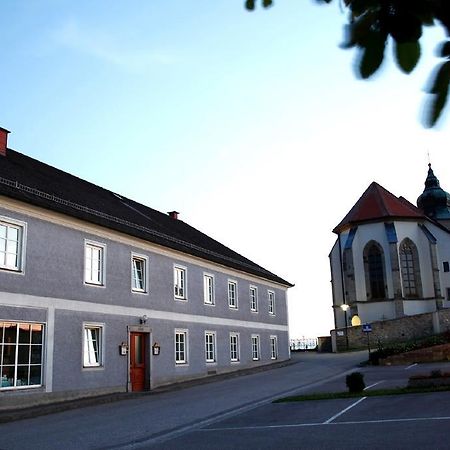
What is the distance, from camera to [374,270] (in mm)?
A: 48656

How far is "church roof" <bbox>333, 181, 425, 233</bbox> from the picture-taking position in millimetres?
49688

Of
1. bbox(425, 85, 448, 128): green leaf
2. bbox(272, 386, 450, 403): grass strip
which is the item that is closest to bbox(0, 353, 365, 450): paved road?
bbox(272, 386, 450, 403): grass strip

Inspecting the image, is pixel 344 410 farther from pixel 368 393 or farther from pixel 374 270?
pixel 374 270

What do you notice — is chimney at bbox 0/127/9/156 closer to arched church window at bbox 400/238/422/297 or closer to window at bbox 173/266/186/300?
window at bbox 173/266/186/300

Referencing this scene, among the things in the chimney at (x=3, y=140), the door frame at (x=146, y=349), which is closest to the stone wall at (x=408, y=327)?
the door frame at (x=146, y=349)

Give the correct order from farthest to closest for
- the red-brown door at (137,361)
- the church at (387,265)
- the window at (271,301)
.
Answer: the church at (387,265) < the window at (271,301) < the red-brown door at (137,361)

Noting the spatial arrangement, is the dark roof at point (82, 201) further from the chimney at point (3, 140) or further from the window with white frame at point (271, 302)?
the window with white frame at point (271, 302)

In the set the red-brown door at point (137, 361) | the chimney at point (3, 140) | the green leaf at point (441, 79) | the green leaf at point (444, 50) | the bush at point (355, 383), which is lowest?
the bush at point (355, 383)

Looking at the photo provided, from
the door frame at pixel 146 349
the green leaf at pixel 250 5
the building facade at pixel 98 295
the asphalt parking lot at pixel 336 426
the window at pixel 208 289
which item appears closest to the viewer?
the green leaf at pixel 250 5

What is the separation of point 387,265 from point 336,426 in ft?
126

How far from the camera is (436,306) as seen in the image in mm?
47281

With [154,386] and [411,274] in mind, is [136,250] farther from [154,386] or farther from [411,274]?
[411,274]

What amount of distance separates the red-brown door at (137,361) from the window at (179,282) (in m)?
3.15

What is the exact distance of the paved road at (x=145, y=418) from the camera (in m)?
11.0
